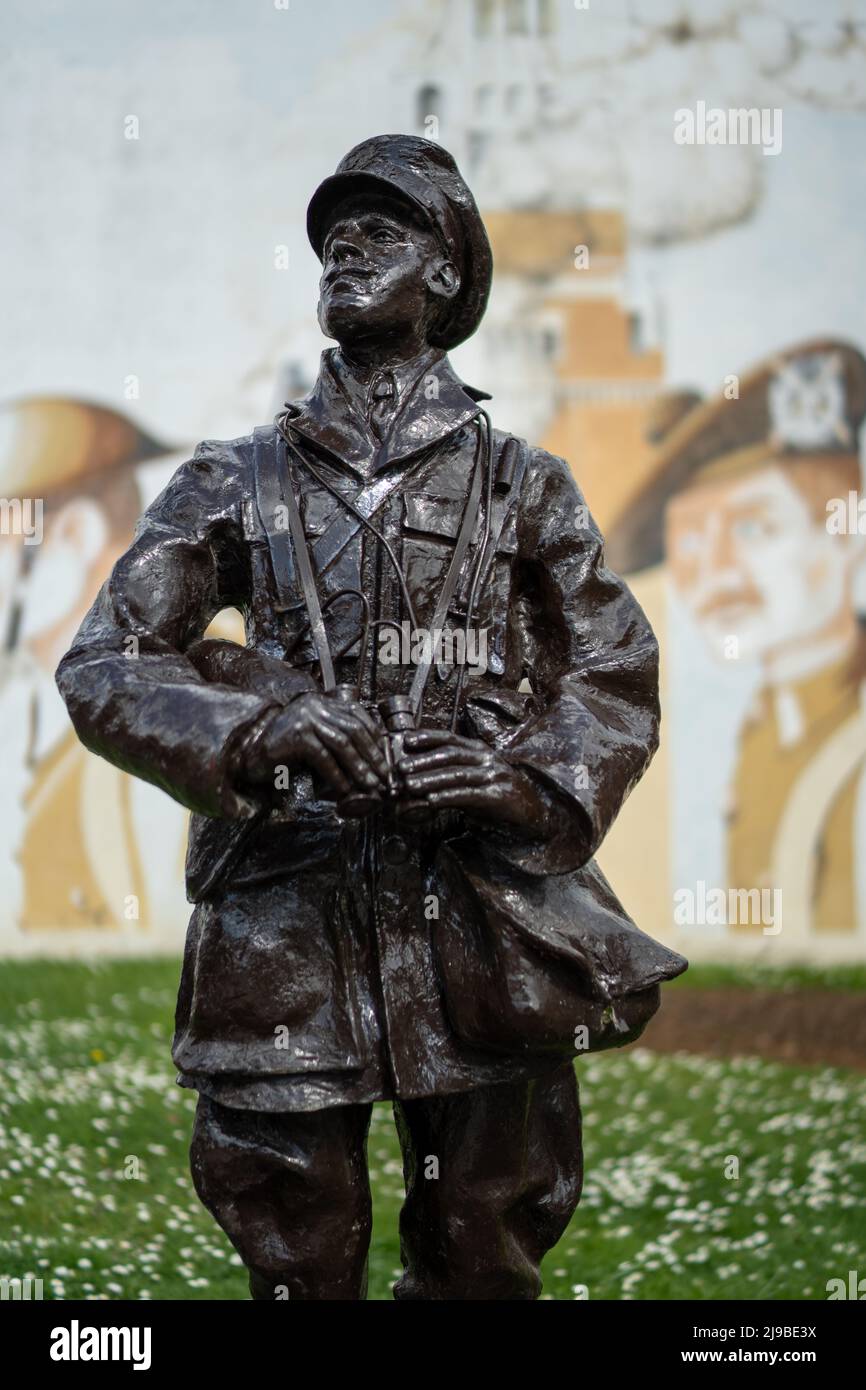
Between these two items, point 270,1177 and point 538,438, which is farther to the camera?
point 538,438

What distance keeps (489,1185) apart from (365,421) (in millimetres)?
1334

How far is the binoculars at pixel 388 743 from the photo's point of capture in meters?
2.50

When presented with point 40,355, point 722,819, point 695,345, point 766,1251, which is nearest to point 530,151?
point 695,345

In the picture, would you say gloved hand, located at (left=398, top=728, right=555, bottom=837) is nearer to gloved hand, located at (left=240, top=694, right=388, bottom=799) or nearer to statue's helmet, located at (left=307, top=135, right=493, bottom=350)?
gloved hand, located at (left=240, top=694, right=388, bottom=799)

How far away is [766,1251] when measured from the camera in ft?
15.9

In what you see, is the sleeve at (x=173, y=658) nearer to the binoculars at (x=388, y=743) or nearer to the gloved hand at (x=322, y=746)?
the gloved hand at (x=322, y=746)

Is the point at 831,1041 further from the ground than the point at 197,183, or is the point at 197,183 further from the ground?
the point at 197,183

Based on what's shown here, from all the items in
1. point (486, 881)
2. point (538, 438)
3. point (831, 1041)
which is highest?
point (538, 438)

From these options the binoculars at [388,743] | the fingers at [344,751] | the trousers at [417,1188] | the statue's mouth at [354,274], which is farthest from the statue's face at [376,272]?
the trousers at [417,1188]

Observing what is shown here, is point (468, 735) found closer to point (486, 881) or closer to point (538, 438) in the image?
point (486, 881)

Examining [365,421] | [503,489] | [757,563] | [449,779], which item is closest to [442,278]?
[365,421]

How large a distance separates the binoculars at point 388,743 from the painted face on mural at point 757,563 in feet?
24.9

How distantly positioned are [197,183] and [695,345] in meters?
3.11

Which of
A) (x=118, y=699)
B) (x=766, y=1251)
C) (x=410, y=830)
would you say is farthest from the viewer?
(x=766, y=1251)
